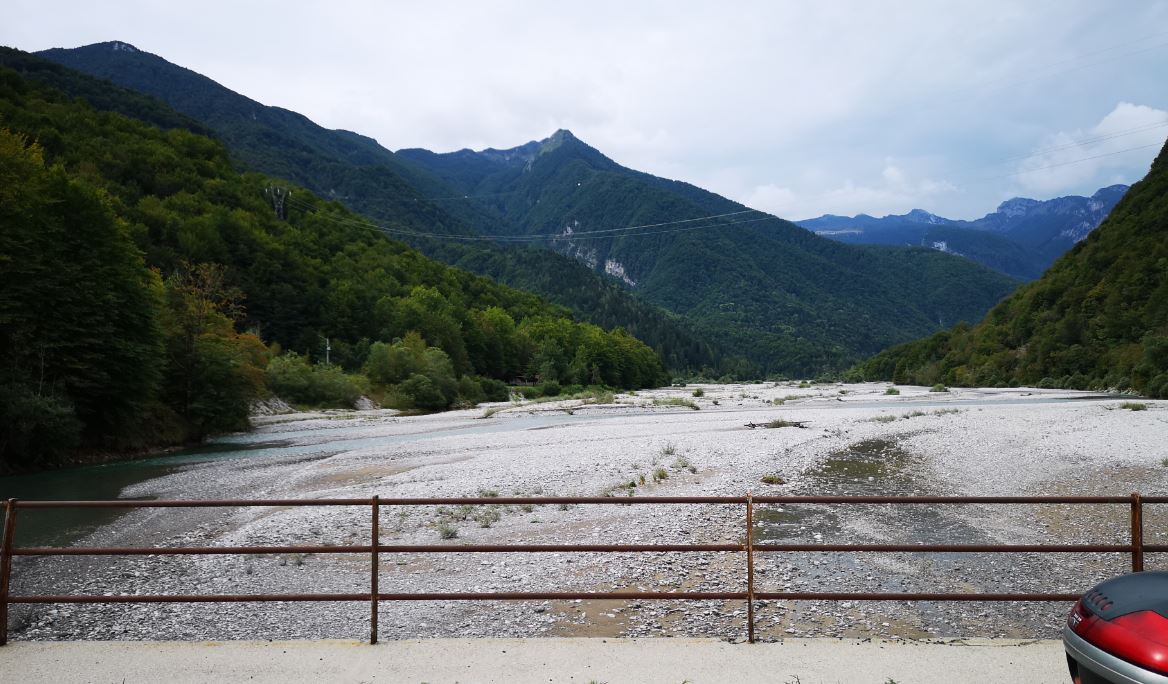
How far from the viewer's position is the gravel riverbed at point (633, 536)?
397 inches

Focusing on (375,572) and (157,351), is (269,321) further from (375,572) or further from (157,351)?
(375,572)

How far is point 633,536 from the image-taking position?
1452 cm

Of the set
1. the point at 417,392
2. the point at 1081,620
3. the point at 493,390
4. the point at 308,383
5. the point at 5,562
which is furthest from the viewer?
the point at 493,390

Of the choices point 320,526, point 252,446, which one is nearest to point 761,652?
point 320,526

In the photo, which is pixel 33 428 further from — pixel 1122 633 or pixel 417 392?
pixel 417 392

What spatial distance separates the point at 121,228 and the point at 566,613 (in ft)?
124

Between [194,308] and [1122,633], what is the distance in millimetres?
49338

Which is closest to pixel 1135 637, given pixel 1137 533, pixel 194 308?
pixel 1137 533

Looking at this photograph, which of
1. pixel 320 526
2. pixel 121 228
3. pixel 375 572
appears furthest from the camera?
pixel 121 228

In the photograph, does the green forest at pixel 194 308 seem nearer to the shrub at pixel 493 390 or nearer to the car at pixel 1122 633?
the shrub at pixel 493 390

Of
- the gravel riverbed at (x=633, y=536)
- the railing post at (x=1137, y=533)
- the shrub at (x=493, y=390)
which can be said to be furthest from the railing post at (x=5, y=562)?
the shrub at (x=493, y=390)

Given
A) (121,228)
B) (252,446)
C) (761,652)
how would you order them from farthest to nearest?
(252,446)
(121,228)
(761,652)

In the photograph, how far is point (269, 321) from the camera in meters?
92.7

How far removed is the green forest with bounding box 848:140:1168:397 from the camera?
7300 centimetres
